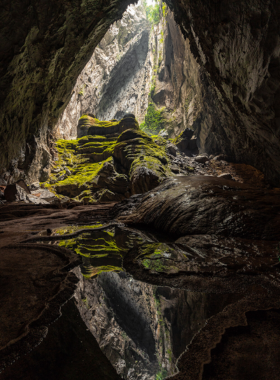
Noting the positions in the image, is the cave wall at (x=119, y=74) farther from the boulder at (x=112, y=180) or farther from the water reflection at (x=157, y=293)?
the water reflection at (x=157, y=293)

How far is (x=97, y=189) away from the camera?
580 inches

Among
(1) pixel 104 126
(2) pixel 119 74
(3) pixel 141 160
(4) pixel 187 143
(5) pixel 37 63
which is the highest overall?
(2) pixel 119 74

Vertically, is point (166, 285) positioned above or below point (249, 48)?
below

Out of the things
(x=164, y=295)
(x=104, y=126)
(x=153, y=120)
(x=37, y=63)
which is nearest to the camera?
(x=164, y=295)

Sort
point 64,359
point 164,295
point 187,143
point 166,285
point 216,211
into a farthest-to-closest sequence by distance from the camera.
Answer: point 187,143, point 216,211, point 166,285, point 164,295, point 64,359

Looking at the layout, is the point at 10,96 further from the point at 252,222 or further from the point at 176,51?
the point at 176,51

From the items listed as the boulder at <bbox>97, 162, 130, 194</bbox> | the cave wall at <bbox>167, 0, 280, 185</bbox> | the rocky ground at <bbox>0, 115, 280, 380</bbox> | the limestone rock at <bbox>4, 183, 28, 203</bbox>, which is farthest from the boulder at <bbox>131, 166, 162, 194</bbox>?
the rocky ground at <bbox>0, 115, 280, 380</bbox>

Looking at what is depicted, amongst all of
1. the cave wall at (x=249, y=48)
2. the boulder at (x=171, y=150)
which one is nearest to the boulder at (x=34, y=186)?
the boulder at (x=171, y=150)

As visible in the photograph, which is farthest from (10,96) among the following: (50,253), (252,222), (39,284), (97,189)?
(252,222)

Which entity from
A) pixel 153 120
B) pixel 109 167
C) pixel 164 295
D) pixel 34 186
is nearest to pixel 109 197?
pixel 109 167

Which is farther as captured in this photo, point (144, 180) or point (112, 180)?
point (112, 180)

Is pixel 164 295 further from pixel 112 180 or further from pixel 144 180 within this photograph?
pixel 112 180

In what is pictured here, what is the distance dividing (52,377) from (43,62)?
13913 mm

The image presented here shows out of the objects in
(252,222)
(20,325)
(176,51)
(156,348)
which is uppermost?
(176,51)
